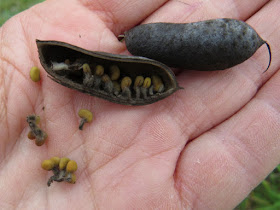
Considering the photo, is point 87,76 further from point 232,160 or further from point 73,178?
point 232,160

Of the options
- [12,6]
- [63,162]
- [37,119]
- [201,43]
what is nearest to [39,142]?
[37,119]

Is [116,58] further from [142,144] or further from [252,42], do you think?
[252,42]

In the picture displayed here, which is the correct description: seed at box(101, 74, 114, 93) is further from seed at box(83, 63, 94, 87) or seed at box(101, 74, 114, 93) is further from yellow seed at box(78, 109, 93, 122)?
yellow seed at box(78, 109, 93, 122)

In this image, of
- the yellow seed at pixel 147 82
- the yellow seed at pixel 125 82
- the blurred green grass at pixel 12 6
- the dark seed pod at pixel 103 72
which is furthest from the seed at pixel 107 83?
the blurred green grass at pixel 12 6

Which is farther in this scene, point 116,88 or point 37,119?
point 116,88

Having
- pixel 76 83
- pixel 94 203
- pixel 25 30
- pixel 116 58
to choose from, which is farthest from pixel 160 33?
pixel 94 203

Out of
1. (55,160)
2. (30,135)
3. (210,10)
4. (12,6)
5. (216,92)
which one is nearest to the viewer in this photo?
(55,160)

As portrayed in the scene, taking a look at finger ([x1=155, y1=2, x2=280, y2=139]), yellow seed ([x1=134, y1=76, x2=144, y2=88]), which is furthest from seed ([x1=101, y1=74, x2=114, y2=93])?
finger ([x1=155, y1=2, x2=280, y2=139])
